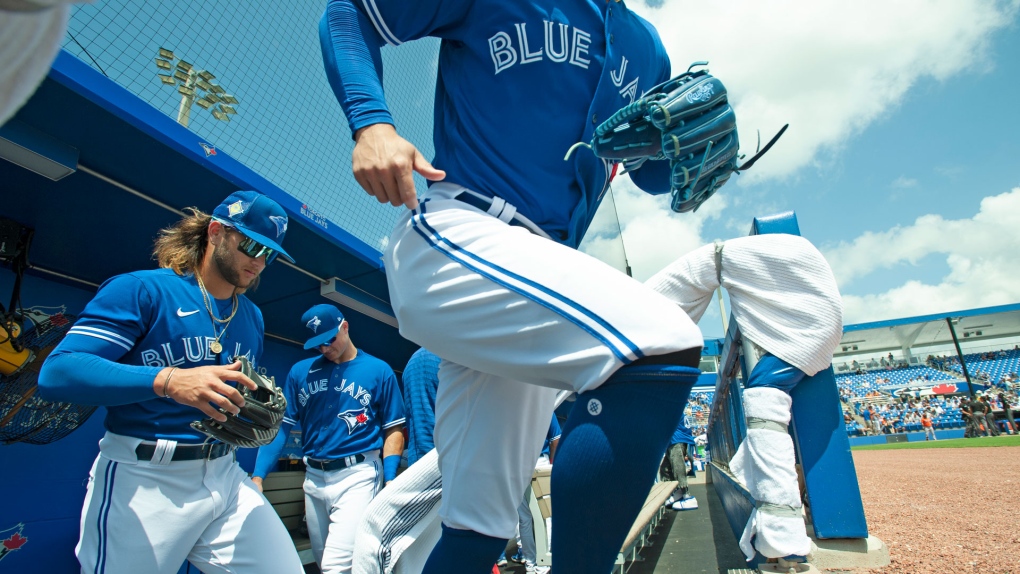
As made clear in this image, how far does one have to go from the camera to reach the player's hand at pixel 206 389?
150 centimetres

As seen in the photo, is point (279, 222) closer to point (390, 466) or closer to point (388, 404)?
point (388, 404)

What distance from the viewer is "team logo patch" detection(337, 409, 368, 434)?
3619 millimetres

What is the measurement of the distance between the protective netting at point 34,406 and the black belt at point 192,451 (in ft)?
7.25

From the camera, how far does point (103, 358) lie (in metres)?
1.62

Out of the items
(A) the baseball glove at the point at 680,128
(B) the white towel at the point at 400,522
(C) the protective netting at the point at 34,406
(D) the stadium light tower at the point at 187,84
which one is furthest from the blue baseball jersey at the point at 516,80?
(C) the protective netting at the point at 34,406

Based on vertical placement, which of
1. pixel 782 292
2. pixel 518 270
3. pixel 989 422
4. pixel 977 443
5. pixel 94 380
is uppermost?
pixel 989 422

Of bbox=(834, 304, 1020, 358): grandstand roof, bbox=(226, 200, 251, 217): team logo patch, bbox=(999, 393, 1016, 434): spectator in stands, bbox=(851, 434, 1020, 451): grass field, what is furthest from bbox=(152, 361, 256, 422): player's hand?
bbox=(834, 304, 1020, 358): grandstand roof

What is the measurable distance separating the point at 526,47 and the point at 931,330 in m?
44.3

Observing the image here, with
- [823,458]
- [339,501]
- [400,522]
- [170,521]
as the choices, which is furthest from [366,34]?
[339,501]

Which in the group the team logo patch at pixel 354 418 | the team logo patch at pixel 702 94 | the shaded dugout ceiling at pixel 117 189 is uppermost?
the shaded dugout ceiling at pixel 117 189

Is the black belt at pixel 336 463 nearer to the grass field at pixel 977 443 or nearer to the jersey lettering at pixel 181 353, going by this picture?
the jersey lettering at pixel 181 353

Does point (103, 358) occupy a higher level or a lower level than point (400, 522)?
higher

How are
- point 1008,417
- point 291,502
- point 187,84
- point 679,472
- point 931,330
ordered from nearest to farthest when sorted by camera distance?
point 291,502 → point 187,84 → point 679,472 → point 1008,417 → point 931,330

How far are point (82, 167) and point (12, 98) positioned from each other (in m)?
3.01
